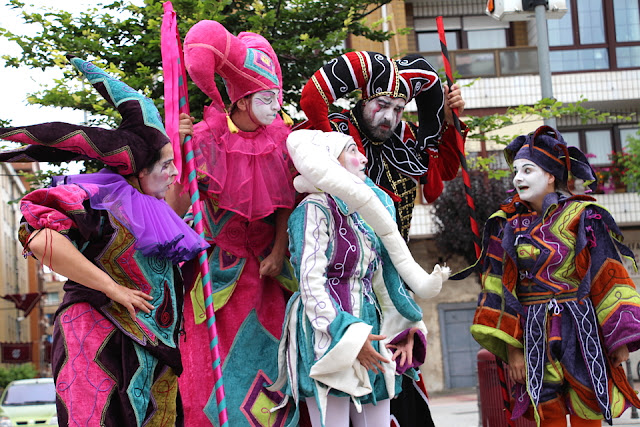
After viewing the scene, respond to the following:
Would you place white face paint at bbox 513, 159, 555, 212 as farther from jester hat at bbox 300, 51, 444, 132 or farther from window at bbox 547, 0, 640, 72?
window at bbox 547, 0, 640, 72

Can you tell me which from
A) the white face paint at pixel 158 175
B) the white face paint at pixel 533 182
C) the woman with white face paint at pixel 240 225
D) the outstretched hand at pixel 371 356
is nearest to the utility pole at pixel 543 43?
the white face paint at pixel 533 182

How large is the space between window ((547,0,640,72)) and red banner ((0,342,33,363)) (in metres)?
24.9

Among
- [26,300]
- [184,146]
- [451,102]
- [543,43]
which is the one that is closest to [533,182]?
[451,102]

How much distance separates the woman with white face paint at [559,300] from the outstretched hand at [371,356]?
3.42 feet

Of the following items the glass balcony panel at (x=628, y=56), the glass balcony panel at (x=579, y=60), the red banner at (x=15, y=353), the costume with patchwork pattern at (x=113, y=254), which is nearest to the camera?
the costume with patchwork pattern at (x=113, y=254)

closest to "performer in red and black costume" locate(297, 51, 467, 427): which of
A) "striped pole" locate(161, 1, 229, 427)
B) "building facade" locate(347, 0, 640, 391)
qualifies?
"striped pole" locate(161, 1, 229, 427)

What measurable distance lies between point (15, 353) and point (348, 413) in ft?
115

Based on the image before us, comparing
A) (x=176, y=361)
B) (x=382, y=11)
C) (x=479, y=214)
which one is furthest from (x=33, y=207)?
(x=382, y=11)

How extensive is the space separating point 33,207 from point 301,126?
168 cm

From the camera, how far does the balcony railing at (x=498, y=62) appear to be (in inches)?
796

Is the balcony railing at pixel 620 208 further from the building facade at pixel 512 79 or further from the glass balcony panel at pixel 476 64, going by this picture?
the glass balcony panel at pixel 476 64

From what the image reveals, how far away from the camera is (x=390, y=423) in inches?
183

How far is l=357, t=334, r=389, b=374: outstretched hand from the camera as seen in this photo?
4.04m

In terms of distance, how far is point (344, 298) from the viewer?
4.30 meters
